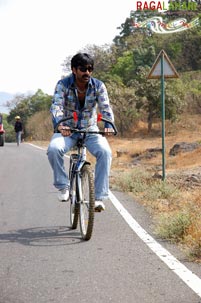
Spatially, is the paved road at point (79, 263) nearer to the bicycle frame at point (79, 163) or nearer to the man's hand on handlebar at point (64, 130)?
the bicycle frame at point (79, 163)

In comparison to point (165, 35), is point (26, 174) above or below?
below

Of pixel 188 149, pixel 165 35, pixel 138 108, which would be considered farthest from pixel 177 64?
pixel 188 149

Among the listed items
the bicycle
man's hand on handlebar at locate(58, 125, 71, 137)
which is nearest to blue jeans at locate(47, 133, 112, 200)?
the bicycle

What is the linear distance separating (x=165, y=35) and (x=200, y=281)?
2108 inches

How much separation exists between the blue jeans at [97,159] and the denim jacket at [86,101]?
11.0 inches

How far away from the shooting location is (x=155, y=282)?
16.6 ft

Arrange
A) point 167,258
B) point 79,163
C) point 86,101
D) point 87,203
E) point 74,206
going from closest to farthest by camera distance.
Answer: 1. point 167,258
2. point 87,203
3. point 79,163
4. point 86,101
5. point 74,206

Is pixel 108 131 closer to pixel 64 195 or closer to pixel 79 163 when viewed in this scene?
pixel 79 163

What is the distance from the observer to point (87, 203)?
6.87 metres

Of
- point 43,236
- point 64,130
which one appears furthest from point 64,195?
point 64,130

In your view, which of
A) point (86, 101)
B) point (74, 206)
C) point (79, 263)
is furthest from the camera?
point (74, 206)

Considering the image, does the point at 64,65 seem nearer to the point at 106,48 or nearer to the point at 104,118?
the point at 106,48

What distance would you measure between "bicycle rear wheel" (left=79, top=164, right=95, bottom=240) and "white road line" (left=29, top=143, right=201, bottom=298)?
0.70 meters

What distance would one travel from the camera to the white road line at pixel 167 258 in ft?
16.5
